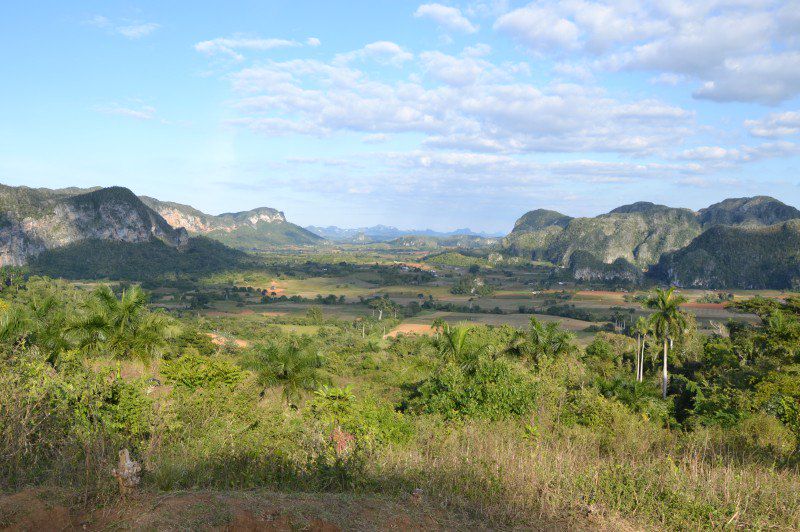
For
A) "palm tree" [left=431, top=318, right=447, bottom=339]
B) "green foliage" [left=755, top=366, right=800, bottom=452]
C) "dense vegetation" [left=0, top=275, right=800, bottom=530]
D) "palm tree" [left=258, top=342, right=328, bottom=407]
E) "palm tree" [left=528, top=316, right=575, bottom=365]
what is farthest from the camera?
"palm tree" [left=431, top=318, right=447, bottom=339]

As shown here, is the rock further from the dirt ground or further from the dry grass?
the dry grass

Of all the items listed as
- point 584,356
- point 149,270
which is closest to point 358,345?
point 584,356

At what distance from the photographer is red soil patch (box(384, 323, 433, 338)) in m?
67.6

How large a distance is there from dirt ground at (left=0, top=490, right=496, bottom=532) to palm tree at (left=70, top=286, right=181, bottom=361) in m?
12.7

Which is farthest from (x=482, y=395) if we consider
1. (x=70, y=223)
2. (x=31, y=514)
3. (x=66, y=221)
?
Result: (x=66, y=221)

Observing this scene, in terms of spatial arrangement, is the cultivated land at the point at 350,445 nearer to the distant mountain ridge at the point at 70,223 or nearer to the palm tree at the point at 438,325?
the palm tree at the point at 438,325

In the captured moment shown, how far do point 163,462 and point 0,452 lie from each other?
1.84m

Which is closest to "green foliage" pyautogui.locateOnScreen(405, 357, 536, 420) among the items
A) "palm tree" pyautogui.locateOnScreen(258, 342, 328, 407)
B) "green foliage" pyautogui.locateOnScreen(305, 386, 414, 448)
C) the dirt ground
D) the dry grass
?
"green foliage" pyautogui.locateOnScreen(305, 386, 414, 448)

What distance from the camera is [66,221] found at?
158875 mm

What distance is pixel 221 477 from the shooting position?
6277 millimetres

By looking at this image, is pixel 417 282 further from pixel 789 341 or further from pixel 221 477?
pixel 221 477

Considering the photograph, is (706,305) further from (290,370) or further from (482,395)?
(290,370)

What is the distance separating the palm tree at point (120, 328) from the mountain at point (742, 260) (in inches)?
7178

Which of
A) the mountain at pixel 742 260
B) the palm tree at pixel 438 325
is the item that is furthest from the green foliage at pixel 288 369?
the mountain at pixel 742 260
